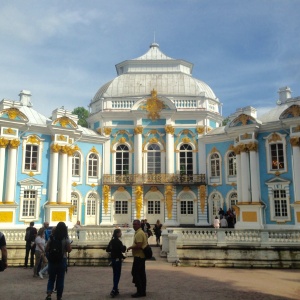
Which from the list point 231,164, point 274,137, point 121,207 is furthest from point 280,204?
point 121,207

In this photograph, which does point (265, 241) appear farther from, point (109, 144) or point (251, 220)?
point (109, 144)

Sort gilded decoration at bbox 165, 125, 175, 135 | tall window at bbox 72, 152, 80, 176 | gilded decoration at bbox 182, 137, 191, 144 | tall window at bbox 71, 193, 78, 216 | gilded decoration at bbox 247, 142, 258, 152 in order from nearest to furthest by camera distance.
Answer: gilded decoration at bbox 247, 142, 258, 152 < tall window at bbox 71, 193, 78, 216 < tall window at bbox 72, 152, 80, 176 < gilded decoration at bbox 165, 125, 175, 135 < gilded decoration at bbox 182, 137, 191, 144

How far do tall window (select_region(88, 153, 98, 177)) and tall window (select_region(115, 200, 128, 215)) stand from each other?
267 centimetres

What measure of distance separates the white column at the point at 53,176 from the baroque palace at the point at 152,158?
2.4 inches

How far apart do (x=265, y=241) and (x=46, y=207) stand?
1355 centimetres

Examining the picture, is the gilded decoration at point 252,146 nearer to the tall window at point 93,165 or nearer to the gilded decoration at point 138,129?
the gilded decoration at point 138,129

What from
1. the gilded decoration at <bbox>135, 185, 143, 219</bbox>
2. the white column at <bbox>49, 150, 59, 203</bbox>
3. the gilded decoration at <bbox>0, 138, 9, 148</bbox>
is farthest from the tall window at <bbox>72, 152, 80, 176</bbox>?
the gilded decoration at <bbox>0, 138, 9, 148</bbox>

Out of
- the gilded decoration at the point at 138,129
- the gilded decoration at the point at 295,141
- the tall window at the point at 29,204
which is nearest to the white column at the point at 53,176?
the tall window at the point at 29,204

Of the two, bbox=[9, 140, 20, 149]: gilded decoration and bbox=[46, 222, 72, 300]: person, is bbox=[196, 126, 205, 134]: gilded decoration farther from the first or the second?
bbox=[46, 222, 72, 300]: person

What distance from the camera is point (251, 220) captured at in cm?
2159

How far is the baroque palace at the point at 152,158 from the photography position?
846 inches

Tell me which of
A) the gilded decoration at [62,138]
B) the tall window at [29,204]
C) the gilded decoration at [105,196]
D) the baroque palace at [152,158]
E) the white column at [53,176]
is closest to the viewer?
the baroque palace at [152,158]

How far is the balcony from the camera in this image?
26000mm

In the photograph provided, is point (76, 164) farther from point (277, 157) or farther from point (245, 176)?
point (277, 157)
